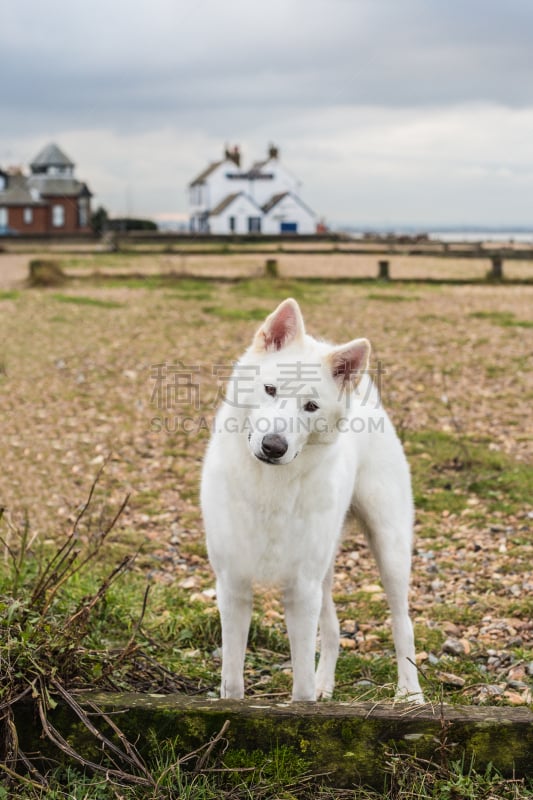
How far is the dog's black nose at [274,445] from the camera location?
12.1 ft

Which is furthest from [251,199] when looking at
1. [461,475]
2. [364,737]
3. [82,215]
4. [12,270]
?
[364,737]

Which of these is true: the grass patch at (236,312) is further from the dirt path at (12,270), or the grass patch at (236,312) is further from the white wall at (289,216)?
the white wall at (289,216)

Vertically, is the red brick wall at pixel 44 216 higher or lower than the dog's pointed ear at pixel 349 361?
higher

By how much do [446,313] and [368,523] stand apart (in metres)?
16.2

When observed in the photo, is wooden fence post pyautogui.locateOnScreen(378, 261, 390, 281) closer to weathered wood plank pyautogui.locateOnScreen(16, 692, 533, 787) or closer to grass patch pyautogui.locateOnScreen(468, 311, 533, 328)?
grass patch pyautogui.locateOnScreen(468, 311, 533, 328)

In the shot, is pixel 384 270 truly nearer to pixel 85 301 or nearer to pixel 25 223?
pixel 85 301

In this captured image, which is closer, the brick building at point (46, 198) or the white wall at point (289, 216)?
the brick building at point (46, 198)

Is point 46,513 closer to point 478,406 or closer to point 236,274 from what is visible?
point 478,406

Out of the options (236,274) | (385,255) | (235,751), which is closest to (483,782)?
(235,751)

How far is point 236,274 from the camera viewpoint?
2881 centimetres

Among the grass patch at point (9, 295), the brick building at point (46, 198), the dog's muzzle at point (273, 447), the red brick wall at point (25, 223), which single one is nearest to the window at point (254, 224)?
the brick building at point (46, 198)

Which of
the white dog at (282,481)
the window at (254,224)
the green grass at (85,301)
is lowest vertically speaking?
the white dog at (282,481)

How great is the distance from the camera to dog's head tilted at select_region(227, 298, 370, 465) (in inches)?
148

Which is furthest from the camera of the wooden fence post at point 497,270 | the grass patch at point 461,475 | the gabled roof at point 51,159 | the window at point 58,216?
the gabled roof at point 51,159
